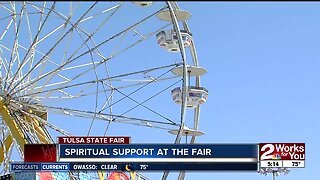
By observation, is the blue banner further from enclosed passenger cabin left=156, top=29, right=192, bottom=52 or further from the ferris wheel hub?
enclosed passenger cabin left=156, top=29, right=192, bottom=52

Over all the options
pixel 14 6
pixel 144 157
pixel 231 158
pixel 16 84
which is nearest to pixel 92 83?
pixel 16 84

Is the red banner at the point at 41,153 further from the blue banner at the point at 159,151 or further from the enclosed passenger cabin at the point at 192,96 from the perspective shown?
the enclosed passenger cabin at the point at 192,96

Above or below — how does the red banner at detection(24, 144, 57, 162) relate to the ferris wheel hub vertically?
below

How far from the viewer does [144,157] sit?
2200 centimetres

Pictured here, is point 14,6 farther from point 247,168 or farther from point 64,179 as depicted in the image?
point 247,168

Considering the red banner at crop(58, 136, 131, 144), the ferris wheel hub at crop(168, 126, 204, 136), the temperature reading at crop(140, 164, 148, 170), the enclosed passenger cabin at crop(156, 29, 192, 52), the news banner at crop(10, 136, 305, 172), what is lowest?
the temperature reading at crop(140, 164, 148, 170)

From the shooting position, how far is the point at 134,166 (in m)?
22.0

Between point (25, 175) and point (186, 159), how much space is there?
24.0 ft

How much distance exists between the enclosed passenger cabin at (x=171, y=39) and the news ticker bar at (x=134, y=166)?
7.55 m

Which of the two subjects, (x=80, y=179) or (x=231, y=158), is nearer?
(x=231, y=158)

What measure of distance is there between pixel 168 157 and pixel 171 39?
7.84 m

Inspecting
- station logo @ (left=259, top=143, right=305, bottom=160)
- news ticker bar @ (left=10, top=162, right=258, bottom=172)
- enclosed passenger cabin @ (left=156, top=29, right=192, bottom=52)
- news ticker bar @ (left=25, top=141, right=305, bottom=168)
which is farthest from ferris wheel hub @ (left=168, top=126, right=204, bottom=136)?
station logo @ (left=259, top=143, right=305, bottom=160)

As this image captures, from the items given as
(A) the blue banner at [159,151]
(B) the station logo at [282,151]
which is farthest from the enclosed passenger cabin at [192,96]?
(B) the station logo at [282,151]

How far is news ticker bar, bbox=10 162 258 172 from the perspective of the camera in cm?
2136
